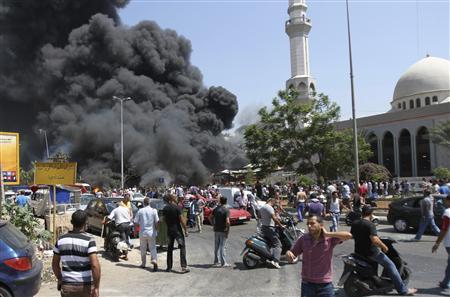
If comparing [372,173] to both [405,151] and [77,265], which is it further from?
[77,265]

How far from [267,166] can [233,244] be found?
15.9m

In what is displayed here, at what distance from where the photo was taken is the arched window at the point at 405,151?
55438 mm

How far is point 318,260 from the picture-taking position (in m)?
4.59

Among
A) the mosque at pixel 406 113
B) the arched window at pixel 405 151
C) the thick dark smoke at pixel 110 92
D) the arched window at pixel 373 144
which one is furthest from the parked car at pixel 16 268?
the arched window at pixel 373 144

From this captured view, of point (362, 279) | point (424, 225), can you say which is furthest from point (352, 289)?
point (424, 225)

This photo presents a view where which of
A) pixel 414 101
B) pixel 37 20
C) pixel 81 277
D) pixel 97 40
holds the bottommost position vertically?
pixel 81 277

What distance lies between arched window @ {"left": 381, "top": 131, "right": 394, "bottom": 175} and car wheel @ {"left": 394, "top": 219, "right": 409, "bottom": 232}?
146 ft

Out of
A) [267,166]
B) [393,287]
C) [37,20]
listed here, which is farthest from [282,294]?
[37,20]

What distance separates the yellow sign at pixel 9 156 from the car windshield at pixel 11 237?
7190 mm

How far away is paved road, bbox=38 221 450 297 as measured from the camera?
7.43m

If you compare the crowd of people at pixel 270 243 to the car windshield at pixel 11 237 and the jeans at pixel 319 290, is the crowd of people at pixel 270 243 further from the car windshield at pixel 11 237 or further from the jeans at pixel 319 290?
the car windshield at pixel 11 237

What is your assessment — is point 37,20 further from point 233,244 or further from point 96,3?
point 233,244

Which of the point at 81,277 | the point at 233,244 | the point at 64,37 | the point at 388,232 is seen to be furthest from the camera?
the point at 64,37

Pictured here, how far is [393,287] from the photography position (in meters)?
6.87
